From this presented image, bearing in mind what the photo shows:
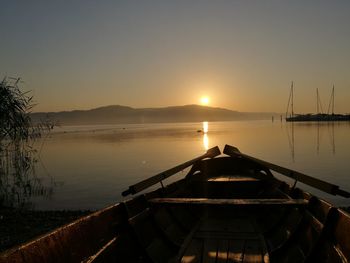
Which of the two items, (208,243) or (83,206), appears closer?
(208,243)

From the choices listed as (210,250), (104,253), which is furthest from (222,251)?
(104,253)

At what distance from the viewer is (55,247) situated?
3.76 meters

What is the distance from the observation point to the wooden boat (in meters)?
4.26

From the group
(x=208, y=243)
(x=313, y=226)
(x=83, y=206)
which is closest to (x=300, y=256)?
(x=313, y=226)

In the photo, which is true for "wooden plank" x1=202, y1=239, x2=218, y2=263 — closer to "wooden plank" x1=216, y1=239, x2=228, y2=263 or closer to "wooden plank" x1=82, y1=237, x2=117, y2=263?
"wooden plank" x1=216, y1=239, x2=228, y2=263

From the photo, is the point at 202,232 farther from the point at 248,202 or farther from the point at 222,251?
the point at 248,202

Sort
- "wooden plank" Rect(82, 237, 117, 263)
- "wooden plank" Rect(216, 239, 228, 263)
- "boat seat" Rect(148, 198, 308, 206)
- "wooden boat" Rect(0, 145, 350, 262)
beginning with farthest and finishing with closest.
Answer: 1. "boat seat" Rect(148, 198, 308, 206)
2. "wooden plank" Rect(216, 239, 228, 263)
3. "wooden plank" Rect(82, 237, 117, 263)
4. "wooden boat" Rect(0, 145, 350, 262)

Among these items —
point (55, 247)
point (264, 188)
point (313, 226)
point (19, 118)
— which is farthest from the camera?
point (19, 118)

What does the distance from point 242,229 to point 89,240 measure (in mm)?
4023

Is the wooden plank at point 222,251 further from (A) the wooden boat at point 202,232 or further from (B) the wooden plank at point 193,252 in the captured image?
(B) the wooden plank at point 193,252

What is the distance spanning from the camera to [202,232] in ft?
23.7

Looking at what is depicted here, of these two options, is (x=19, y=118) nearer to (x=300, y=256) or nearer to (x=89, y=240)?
(x=89, y=240)

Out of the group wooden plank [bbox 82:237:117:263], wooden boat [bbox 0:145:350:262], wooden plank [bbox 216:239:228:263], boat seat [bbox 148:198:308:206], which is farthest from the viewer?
boat seat [bbox 148:198:308:206]

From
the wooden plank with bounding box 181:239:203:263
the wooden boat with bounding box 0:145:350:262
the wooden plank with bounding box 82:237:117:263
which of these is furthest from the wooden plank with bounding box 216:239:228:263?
the wooden plank with bounding box 82:237:117:263
